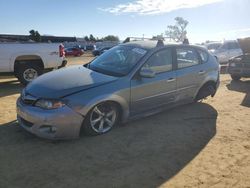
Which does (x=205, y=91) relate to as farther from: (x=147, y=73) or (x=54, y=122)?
(x=54, y=122)

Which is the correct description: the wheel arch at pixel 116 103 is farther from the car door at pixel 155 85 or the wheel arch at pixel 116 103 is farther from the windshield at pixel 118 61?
the windshield at pixel 118 61

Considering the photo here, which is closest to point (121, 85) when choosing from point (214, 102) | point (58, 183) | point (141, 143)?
point (141, 143)

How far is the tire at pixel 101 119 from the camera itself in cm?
526

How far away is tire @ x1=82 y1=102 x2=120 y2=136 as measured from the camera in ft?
17.3

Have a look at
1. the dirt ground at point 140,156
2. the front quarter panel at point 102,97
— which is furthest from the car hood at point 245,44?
the front quarter panel at point 102,97

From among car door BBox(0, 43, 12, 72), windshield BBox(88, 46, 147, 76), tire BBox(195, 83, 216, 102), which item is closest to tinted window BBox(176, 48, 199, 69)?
tire BBox(195, 83, 216, 102)

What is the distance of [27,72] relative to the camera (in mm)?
10562

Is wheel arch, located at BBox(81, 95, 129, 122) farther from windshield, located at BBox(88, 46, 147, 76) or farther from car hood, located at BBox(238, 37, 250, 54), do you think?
car hood, located at BBox(238, 37, 250, 54)

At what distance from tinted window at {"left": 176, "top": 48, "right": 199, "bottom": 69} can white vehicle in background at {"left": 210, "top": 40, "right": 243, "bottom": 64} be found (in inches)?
487

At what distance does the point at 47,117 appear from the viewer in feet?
15.9

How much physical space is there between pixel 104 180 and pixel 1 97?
222 inches

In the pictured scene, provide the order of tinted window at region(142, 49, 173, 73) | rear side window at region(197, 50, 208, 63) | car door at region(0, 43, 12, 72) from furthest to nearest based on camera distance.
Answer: car door at region(0, 43, 12, 72) < rear side window at region(197, 50, 208, 63) < tinted window at region(142, 49, 173, 73)

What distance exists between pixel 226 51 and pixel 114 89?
597 inches

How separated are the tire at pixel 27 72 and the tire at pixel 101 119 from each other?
5759mm
